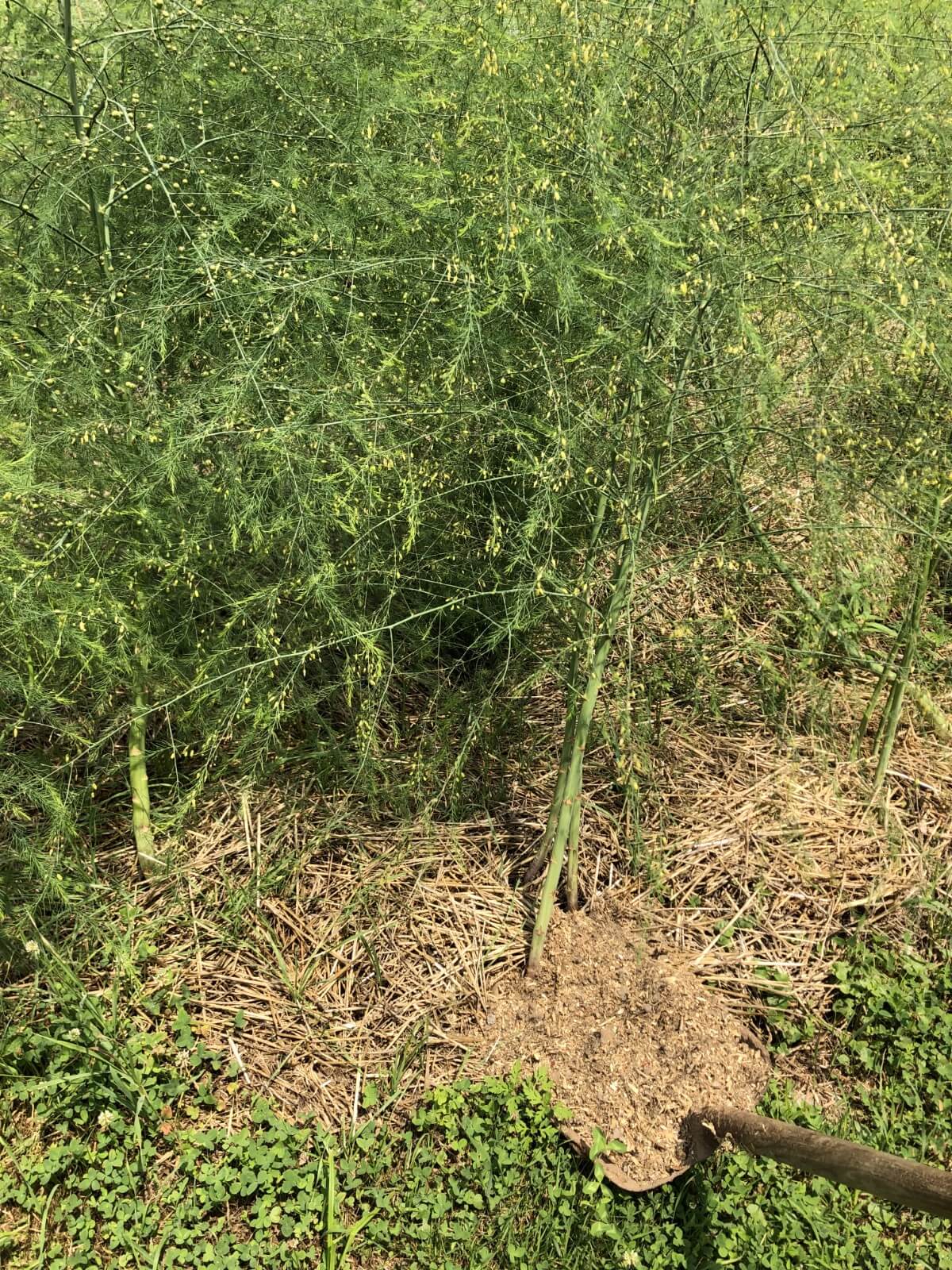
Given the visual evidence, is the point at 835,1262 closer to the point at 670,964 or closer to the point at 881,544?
the point at 670,964

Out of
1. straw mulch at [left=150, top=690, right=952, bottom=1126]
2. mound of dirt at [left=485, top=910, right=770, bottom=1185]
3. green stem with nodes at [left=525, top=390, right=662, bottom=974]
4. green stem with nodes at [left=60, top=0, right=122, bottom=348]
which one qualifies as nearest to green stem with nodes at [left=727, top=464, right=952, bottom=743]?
straw mulch at [left=150, top=690, right=952, bottom=1126]

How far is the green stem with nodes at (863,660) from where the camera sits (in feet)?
11.4

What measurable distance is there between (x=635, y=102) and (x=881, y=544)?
5.38 feet

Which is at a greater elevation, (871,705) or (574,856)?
(871,705)

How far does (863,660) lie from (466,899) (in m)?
1.55

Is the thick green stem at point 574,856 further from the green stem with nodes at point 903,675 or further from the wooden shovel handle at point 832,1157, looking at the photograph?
the green stem with nodes at point 903,675

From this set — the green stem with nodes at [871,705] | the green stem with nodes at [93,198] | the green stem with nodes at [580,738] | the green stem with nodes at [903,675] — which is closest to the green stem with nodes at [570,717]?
the green stem with nodes at [580,738]

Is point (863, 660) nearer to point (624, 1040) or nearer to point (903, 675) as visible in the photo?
point (903, 675)

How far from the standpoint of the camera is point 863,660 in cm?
351

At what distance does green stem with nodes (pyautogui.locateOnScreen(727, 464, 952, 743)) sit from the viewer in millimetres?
3476

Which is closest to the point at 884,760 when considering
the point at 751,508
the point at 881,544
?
the point at 881,544

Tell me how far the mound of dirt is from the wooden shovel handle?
0.35 feet

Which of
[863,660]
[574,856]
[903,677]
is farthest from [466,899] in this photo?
[903,677]

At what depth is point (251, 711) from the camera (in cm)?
316
